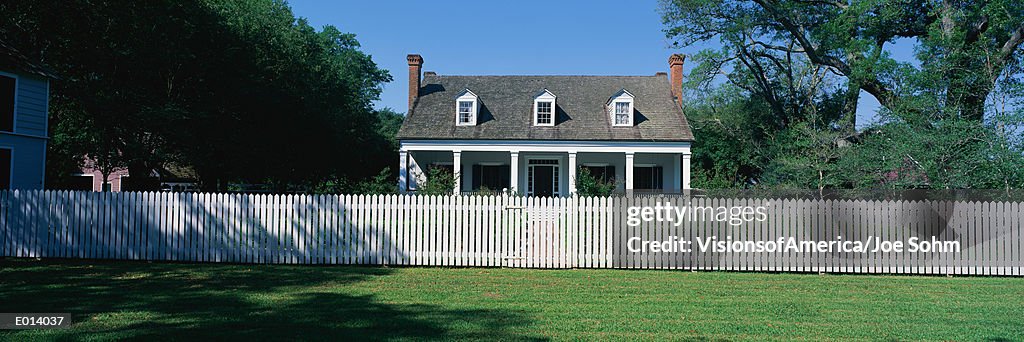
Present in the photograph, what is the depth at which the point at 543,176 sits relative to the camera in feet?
97.1

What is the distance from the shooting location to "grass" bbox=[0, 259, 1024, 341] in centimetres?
596

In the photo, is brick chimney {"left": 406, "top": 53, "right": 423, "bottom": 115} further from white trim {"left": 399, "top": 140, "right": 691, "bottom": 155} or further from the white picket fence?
the white picket fence

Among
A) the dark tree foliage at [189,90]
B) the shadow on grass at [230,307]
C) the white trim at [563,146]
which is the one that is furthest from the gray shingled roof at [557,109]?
the shadow on grass at [230,307]

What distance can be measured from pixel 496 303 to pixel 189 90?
23.2 m

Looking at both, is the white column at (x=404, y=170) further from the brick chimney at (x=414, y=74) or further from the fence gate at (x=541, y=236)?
the fence gate at (x=541, y=236)

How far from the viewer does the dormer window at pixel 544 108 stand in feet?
91.6

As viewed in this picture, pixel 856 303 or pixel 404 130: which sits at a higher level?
pixel 404 130

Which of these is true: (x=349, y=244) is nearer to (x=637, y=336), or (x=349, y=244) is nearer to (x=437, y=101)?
(x=637, y=336)

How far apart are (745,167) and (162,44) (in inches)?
1119

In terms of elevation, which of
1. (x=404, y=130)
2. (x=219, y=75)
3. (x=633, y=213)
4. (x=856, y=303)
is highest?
(x=219, y=75)

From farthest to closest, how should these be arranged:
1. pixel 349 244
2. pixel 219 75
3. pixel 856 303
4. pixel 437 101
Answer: pixel 437 101 → pixel 219 75 → pixel 349 244 → pixel 856 303

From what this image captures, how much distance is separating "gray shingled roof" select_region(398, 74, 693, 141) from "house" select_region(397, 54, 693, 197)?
44 millimetres

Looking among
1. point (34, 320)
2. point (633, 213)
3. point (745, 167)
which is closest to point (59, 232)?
point (34, 320)

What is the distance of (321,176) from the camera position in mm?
34312
